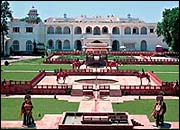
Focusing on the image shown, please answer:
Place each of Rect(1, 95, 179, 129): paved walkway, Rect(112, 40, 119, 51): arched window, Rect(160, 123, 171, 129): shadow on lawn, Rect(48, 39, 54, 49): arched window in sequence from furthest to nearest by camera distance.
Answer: Rect(112, 40, 119, 51): arched window, Rect(48, 39, 54, 49): arched window, Rect(1, 95, 179, 129): paved walkway, Rect(160, 123, 171, 129): shadow on lawn

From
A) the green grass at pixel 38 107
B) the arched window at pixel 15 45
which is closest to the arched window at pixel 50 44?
the arched window at pixel 15 45

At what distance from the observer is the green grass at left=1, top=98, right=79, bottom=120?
19312 millimetres

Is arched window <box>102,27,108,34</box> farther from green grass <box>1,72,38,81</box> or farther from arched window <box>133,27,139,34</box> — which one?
green grass <box>1,72,38,81</box>

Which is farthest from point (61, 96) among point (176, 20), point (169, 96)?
point (176, 20)

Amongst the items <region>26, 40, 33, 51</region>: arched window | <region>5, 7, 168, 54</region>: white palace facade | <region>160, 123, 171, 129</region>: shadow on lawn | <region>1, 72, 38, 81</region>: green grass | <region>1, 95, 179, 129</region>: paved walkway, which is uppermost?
<region>5, 7, 168, 54</region>: white palace facade

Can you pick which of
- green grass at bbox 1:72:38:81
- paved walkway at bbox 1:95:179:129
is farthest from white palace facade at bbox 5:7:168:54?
paved walkway at bbox 1:95:179:129

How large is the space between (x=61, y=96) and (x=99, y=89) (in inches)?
92.3

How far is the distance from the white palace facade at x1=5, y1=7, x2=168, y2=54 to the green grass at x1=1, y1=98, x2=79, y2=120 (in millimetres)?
49649

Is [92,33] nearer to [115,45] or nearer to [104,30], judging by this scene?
[104,30]

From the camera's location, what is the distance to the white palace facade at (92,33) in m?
75.1

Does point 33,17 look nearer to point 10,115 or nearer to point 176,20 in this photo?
point 176,20

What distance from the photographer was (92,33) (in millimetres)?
78938

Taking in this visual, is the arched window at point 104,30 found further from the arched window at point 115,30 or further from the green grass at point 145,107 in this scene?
the green grass at point 145,107

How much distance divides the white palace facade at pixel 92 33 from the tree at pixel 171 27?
14.7 m
